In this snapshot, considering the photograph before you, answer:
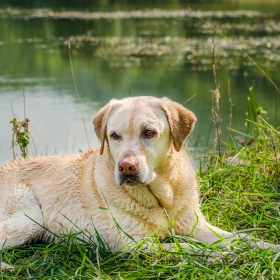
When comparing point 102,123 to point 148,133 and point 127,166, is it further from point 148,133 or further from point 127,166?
point 127,166

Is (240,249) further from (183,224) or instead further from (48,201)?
(48,201)

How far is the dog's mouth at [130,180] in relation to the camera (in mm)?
3701

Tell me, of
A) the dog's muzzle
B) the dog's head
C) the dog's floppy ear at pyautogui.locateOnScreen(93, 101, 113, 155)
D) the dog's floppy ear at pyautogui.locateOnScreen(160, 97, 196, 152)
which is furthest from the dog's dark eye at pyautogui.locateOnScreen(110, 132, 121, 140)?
the dog's floppy ear at pyautogui.locateOnScreen(160, 97, 196, 152)

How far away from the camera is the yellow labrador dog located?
3869 mm

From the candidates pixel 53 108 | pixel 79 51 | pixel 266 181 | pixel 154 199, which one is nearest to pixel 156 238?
pixel 154 199

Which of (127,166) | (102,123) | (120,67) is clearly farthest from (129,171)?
(120,67)

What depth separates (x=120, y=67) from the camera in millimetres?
16047

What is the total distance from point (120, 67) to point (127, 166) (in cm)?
1268

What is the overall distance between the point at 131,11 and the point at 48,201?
30.8m

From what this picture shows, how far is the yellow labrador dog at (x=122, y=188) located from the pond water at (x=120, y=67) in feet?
5.27

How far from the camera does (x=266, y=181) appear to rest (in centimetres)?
512

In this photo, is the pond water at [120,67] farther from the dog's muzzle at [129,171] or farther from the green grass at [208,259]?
the dog's muzzle at [129,171]

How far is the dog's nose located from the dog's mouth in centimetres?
4

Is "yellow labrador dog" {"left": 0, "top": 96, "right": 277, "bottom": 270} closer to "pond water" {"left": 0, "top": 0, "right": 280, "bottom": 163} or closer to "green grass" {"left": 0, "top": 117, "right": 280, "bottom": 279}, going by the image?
"green grass" {"left": 0, "top": 117, "right": 280, "bottom": 279}
